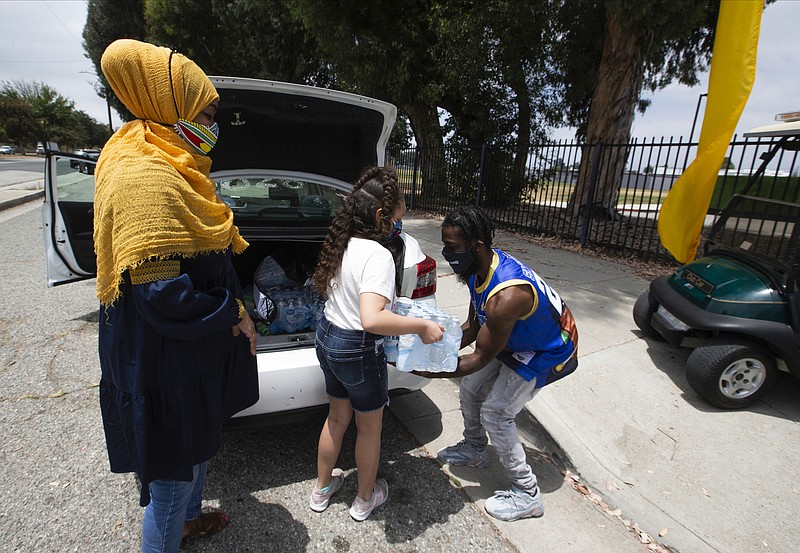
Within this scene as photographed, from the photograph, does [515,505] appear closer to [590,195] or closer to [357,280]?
[357,280]

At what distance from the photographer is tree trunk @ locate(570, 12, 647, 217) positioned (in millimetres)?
8689

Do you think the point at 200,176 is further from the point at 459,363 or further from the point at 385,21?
the point at 385,21

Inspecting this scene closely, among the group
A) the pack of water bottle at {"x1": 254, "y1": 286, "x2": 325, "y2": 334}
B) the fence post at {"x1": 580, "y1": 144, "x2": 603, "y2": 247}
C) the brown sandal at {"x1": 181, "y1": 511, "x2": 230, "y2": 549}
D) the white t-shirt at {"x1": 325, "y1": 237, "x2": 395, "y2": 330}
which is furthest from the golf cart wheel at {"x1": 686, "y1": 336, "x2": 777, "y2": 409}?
the fence post at {"x1": 580, "y1": 144, "x2": 603, "y2": 247}

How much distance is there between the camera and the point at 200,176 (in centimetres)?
138

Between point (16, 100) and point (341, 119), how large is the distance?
220 ft

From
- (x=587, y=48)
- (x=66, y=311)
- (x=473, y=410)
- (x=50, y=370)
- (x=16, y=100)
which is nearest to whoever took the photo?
(x=473, y=410)

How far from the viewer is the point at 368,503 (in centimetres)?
214

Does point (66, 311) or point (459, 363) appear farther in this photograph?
point (66, 311)

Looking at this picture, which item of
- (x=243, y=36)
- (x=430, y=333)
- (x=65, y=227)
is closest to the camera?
(x=430, y=333)

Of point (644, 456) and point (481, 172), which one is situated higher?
point (481, 172)

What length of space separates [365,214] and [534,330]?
3.24 feet

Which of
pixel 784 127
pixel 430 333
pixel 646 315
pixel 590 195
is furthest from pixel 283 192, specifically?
pixel 590 195

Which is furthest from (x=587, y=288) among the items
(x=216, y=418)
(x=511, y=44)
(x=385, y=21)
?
(x=385, y=21)

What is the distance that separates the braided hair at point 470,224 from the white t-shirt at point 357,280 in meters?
0.37
